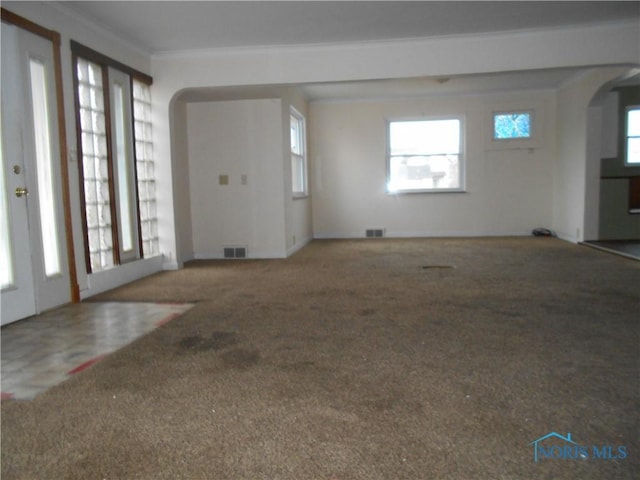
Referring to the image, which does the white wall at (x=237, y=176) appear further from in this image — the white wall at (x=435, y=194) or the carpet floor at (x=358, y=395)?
the carpet floor at (x=358, y=395)

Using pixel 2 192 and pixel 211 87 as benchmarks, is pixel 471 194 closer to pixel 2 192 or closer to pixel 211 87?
pixel 211 87

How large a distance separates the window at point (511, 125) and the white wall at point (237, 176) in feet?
13.2

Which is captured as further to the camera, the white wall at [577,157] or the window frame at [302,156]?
the window frame at [302,156]

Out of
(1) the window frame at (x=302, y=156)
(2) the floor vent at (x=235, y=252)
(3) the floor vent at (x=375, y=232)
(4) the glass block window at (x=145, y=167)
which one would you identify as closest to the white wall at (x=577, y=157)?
(3) the floor vent at (x=375, y=232)

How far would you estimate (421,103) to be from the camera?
8367mm

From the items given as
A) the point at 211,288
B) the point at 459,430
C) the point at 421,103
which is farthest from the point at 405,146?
the point at 459,430

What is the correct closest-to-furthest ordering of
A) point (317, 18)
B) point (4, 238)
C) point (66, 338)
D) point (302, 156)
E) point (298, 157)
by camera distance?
point (66, 338) → point (4, 238) → point (317, 18) → point (298, 157) → point (302, 156)

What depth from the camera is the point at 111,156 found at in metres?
4.56

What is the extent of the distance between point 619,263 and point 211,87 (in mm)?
4813

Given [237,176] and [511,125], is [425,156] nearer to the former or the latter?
[511,125]

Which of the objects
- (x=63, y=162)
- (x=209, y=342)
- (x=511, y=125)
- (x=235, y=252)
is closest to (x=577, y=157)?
(x=511, y=125)

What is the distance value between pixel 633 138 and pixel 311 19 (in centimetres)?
577

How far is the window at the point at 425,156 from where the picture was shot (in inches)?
330

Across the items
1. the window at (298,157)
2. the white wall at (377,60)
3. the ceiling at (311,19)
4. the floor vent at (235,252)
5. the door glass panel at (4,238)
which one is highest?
the ceiling at (311,19)
